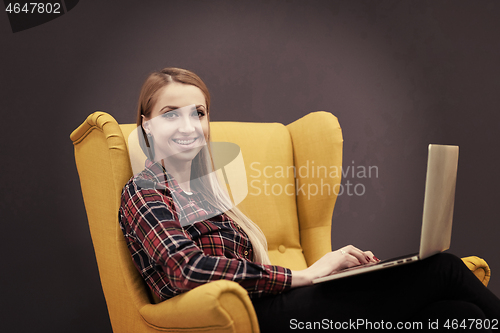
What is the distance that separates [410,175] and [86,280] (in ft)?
5.95

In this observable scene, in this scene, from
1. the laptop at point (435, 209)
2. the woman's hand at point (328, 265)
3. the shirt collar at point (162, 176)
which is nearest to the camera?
the laptop at point (435, 209)

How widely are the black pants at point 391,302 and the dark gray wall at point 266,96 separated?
1.15 m

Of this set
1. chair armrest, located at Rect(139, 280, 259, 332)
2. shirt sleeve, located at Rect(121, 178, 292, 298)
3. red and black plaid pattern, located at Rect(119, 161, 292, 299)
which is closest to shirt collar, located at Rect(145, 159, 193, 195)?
red and black plaid pattern, located at Rect(119, 161, 292, 299)

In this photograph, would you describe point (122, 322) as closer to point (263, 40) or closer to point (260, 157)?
point (260, 157)

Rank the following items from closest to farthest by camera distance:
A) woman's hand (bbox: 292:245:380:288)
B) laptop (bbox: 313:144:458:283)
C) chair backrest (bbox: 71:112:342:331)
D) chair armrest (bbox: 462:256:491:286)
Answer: laptop (bbox: 313:144:458:283)
woman's hand (bbox: 292:245:380:288)
chair armrest (bbox: 462:256:491:286)
chair backrest (bbox: 71:112:342:331)

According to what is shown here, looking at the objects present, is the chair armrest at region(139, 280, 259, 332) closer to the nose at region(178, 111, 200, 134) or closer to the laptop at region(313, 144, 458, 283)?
the laptop at region(313, 144, 458, 283)

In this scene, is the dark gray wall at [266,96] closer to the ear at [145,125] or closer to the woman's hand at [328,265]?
the ear at [145,125]

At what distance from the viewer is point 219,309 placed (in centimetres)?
86

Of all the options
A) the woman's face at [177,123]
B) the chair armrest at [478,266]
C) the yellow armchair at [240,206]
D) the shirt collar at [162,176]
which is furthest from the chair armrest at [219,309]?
the chair armrest at [478,266]

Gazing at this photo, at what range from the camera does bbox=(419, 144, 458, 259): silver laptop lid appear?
0.85 m

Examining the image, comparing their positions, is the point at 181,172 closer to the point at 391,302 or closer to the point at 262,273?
the point at 262,273

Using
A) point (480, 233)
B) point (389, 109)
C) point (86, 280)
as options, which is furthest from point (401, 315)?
point (480, 233)

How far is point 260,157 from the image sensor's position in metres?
1.60

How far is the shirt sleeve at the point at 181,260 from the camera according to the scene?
0.93 meters
